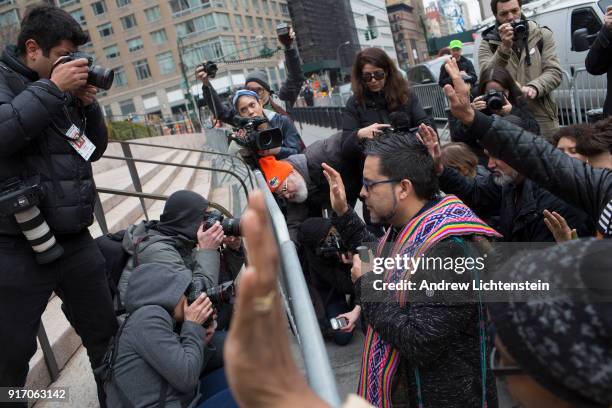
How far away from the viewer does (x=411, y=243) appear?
206 centimetres

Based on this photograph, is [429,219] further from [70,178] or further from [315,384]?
[70,178]

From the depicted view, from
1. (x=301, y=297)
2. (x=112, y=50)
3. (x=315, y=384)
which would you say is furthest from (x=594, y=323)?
(x=112, y=50)

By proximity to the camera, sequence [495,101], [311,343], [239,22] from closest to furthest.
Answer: [311,343] → [495,101] → [239,22]

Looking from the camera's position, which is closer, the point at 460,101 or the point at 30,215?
the point at 460,101

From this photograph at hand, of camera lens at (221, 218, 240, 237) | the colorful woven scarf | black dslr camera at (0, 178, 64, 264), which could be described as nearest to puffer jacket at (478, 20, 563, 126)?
camera lens at (221, 218, 240, 237)

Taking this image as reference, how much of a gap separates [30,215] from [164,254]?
2.46 feet

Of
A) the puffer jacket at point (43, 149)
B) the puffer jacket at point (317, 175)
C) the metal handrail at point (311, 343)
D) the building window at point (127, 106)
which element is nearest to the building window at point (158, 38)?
the building window at point (127, 106)

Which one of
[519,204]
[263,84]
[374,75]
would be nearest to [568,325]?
[519,204]

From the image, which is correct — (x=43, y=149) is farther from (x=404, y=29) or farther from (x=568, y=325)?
(x=404, y=29)

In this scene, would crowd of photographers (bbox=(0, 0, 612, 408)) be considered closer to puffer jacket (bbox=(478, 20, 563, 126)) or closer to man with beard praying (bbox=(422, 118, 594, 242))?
man with beard praying (bbox=(422, 118, 594, 242))

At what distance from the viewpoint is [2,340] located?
2.32 m

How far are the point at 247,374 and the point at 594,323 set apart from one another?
657 mm

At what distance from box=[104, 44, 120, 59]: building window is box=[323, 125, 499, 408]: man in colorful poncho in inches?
2771

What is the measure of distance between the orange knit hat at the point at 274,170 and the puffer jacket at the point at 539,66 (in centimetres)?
225
